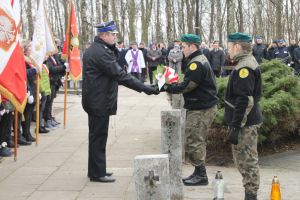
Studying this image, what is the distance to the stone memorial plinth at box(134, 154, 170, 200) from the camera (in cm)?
434

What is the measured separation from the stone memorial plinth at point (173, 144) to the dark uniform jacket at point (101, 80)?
855 millimetres

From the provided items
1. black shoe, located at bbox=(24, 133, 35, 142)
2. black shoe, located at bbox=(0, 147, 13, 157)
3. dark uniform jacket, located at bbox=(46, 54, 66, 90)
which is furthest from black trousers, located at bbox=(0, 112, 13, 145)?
dark uniform jacket, located at bbox=(46, 54, 66, 90)

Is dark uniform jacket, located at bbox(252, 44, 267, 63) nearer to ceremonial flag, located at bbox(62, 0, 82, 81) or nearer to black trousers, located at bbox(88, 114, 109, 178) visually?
ceremonial flag, located at bbox(62, 0, 82, 81)

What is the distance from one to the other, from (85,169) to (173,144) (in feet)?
7.19

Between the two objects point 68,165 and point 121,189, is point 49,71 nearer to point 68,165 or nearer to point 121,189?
point 68,165

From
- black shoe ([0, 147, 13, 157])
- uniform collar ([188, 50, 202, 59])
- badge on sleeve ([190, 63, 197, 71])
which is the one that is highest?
uniform collar ([188, 50, 202, 59])

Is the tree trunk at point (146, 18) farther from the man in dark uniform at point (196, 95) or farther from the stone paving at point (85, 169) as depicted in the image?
the man in dark uniform at point (196, 95)

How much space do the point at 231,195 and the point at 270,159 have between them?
2.83 meters

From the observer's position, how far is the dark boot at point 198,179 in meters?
7.16

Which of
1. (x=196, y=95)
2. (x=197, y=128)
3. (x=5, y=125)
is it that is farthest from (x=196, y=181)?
(x=5, y=125)

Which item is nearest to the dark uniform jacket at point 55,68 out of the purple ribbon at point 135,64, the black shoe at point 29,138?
the black shoe at point 29,138

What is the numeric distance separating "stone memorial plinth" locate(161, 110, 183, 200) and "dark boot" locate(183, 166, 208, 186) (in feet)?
2.55

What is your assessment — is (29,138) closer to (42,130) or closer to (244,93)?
(42,130)

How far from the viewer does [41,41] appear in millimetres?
10117
